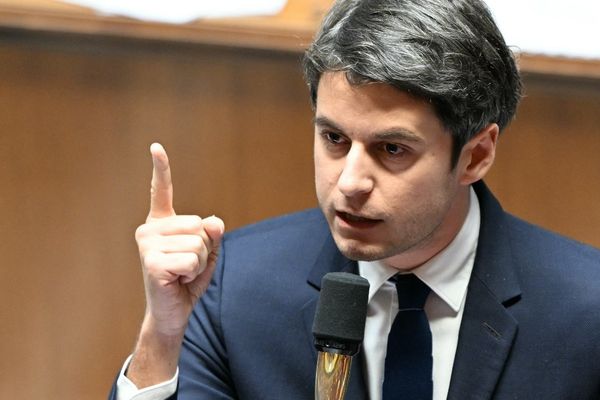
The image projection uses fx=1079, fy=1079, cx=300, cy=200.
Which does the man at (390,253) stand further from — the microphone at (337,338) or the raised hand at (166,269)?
the microphone at (337,338)

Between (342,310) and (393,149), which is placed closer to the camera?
(342,310)

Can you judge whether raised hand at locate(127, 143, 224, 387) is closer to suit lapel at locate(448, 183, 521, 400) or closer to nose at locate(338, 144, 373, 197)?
nose at locate(338, 144, 373, 197)

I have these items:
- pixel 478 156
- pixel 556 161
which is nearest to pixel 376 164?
pixel 478 156

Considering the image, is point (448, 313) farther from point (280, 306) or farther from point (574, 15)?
point (574, 15)

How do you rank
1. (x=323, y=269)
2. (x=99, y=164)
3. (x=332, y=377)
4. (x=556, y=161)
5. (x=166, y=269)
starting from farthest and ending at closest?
1. (x=556, y=161)
2. (x=99, y=164)
3. (x=323, y=269)
4. (x=166, y=269)
5. (x=332, y=377)

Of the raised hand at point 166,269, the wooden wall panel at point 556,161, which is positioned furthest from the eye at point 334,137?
the wooden wall panel at point 556,161

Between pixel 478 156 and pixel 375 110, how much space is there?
0.26m

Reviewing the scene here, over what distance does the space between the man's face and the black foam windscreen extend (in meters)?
0.23

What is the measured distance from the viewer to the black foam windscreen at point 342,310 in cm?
134

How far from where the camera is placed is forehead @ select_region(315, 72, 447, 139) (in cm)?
159

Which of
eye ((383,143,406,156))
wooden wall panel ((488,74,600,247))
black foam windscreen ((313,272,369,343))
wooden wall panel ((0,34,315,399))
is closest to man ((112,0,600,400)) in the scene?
eye ((383,143,406,156))

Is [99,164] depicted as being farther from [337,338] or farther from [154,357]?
[337,338]

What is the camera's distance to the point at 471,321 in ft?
5.73

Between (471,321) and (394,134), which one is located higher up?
(394,134)
